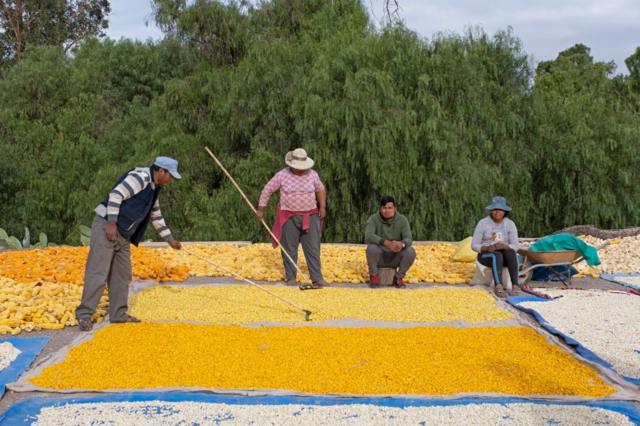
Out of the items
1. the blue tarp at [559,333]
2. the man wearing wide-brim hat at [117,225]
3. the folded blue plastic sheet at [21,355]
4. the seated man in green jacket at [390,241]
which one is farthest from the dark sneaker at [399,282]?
the folded blue plastic sheet at [21,355]

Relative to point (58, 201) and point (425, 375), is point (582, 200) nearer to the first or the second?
point (425, 375)

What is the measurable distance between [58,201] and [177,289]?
11.7m

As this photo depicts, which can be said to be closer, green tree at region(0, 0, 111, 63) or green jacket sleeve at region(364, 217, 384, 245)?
green jacket sleeve at region(364, 217, 384, 245)

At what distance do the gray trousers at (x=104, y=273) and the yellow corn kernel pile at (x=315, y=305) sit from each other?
29 centimetres

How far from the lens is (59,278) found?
6.52m

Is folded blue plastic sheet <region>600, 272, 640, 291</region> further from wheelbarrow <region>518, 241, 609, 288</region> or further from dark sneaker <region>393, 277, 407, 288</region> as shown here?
dark sneaker <region>393, 277, 407, 288</region>

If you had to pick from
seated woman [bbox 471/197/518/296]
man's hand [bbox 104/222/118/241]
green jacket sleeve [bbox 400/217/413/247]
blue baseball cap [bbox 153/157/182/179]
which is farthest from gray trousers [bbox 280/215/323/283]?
man's hand [bbox 104/222/118/241]

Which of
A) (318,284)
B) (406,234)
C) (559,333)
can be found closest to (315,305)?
(318,284)

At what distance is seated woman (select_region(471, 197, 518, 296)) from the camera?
20.7ft

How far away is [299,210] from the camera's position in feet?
21.6

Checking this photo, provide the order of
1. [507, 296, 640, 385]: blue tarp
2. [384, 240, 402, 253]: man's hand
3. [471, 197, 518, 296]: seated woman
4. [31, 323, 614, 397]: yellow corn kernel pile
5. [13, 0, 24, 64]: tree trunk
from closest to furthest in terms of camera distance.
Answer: [31, 323, 614, 397]: yellow corn kernel pile, [507, 296, 640, 385]: blue tarp, [471, 197, 518, 296]: seated woman, [384, 240, 402, 253]: man's hand, [13, 0, 24, 64]: tree trunk

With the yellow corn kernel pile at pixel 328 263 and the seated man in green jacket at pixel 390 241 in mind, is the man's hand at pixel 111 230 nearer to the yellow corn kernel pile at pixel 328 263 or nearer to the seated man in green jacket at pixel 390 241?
the yellow corn kernel pile at pixel 328 263

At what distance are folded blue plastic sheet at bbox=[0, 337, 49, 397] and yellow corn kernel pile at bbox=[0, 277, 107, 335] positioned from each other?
33 centimetres

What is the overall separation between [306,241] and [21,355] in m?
3.11
